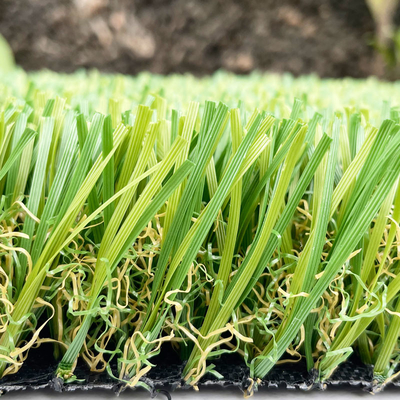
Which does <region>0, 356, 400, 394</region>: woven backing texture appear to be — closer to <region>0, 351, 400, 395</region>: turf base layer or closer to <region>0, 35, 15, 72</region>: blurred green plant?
<region>0, 351, 400, 395</region>: turf base layer

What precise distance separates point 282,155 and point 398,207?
0.11m

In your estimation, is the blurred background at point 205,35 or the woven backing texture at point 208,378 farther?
the blurred background at point 205,35

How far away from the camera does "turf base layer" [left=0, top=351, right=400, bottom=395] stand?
0.36 metres

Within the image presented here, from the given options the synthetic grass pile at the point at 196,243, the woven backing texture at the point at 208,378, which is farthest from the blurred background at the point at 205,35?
the woven backing texture at the point at 208,378

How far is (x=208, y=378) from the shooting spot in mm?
382

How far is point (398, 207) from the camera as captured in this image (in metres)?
0.36

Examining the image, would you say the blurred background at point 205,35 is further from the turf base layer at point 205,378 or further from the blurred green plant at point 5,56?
the turf base layer at point 205,378

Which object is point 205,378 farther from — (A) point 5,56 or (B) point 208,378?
(A) point 5,56

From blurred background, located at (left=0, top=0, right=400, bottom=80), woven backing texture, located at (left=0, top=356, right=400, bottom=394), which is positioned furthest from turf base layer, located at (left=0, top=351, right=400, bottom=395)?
blurred background, located at (left=0, top=0, right=400, bottom=80)

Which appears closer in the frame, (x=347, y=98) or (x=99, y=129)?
(x=99, y=129)

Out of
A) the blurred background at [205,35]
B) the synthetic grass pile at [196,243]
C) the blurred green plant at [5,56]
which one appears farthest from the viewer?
the blurred background at [205,35]

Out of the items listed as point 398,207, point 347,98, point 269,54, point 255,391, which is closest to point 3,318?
point 255,391

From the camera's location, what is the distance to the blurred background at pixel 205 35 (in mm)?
2160

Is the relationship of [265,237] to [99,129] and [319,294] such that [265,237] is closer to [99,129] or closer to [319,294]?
[319,294]
